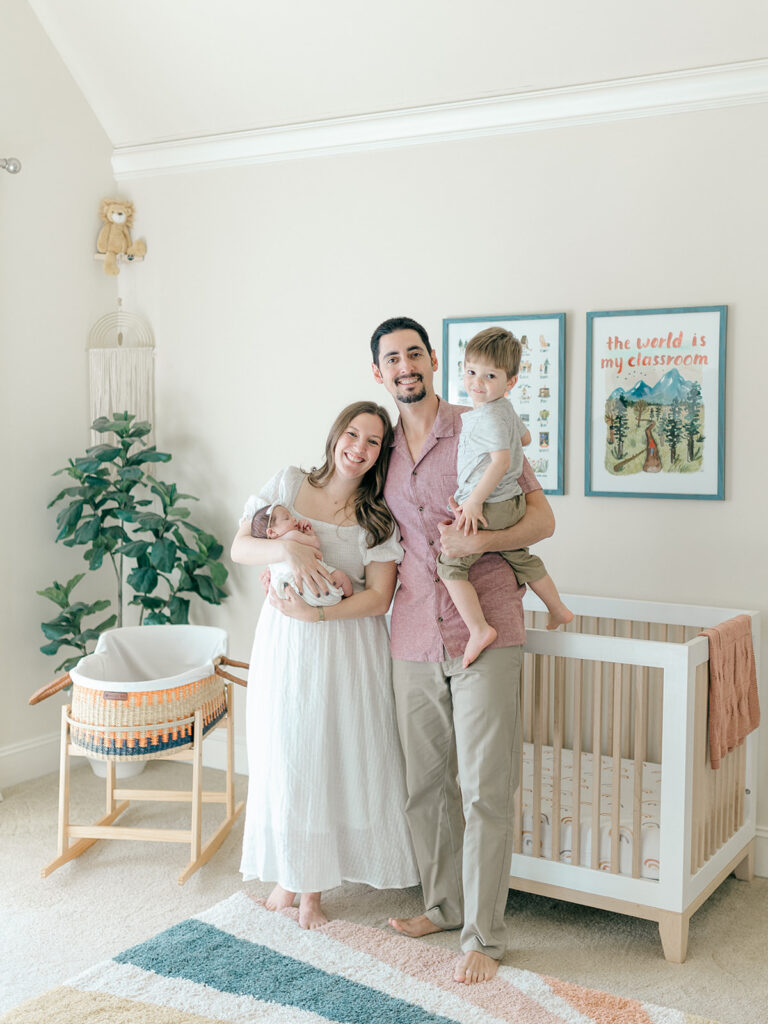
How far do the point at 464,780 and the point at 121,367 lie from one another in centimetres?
232

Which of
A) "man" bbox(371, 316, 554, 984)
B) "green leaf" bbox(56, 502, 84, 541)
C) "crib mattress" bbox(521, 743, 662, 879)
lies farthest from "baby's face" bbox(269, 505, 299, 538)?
"green leaf" bbox(56, 502, 84, 541)

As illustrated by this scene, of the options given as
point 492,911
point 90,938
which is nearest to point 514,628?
point 492,911

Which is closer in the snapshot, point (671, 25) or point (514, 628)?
point (514, 628)

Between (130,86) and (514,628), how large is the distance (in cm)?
265

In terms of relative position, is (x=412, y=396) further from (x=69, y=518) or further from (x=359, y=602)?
(x=69, y=518)

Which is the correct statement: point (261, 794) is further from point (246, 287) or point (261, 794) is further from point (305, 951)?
point (246, 287)

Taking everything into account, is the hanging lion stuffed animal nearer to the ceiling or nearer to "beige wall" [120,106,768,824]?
"beige wall" [120,106,768,824]

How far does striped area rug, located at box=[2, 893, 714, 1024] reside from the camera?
6.81 feet

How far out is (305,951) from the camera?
92.9 inches

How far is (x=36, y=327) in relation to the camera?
3.70 meters

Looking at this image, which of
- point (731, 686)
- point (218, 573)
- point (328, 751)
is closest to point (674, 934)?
point (731, 686)

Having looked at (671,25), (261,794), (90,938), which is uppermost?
(671,25)

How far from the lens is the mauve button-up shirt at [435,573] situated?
7.68 ft

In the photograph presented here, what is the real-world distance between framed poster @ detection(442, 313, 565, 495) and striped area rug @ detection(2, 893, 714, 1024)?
4.90 ft
